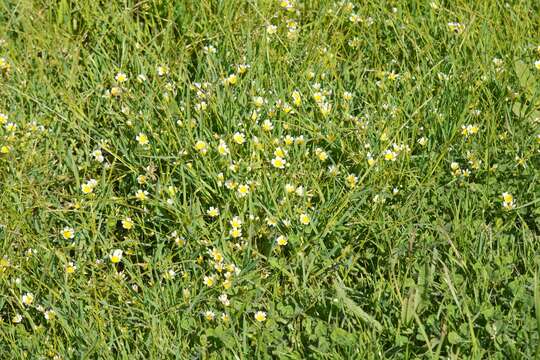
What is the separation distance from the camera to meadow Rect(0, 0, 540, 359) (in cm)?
295

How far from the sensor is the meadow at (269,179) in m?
2.95

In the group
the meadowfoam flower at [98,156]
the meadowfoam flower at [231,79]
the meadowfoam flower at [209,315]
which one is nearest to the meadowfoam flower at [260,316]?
the meadowfoam flower at [209,315]

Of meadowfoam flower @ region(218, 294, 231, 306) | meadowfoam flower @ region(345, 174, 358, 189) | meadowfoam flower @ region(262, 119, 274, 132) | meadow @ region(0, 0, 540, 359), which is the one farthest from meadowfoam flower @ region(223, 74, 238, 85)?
meadowfoam flower @ region(218, 294, 231, 306)

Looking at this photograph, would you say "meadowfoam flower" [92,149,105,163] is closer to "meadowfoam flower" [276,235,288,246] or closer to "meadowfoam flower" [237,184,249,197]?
"meadowfoam flower" [237,184,249,197]

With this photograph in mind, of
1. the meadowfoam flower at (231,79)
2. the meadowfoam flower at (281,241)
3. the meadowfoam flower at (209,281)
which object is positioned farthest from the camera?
the meadowfoam flower at (231,79)

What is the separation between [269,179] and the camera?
3406 millimetres

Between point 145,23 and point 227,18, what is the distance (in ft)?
1.45

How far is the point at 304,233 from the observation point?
327cm

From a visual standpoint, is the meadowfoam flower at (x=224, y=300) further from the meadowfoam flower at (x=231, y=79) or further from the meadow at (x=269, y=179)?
the meadowfoam flower at (x=231, y=79)

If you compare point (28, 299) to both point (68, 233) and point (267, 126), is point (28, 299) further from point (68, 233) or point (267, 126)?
point (267, 126)

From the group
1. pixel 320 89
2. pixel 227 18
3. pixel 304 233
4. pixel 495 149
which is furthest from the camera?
pixel 227 18

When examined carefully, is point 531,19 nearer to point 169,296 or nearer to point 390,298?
point 390,298

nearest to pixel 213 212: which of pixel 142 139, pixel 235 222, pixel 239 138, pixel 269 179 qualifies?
pixel 235 222

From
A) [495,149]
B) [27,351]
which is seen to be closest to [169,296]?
[27,351]
